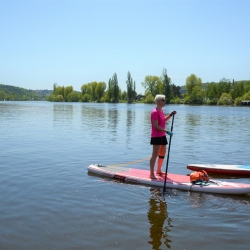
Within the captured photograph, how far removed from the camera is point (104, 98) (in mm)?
147875

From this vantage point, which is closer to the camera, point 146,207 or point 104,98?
point 146,207

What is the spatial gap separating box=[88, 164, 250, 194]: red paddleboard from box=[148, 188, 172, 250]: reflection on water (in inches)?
23.2

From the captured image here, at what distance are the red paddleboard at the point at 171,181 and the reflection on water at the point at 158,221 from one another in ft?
1.93

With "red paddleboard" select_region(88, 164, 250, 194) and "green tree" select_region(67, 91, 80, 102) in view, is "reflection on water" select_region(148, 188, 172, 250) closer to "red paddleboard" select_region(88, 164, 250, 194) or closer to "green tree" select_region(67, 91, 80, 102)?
"red paddleboard" select_region(88, 164, 250, 194)

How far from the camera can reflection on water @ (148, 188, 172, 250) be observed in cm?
549

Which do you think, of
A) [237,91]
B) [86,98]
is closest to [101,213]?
[237,91]

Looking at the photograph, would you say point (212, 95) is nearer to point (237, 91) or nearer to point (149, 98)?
point (237, 91)

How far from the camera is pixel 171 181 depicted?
341 inches

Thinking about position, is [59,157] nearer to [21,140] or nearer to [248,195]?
[21,140]

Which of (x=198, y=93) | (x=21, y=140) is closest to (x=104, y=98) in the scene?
(x=198, y=93)

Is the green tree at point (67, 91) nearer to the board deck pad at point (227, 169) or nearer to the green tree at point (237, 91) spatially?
the green tree at point (237, 91)

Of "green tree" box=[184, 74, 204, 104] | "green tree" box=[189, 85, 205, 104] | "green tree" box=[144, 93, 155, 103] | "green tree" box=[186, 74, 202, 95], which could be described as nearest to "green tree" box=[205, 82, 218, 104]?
"green tree" box=[189, 85, 205, 104]

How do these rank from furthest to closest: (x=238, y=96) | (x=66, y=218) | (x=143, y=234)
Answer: (x=238, y=96)
(x=66, y=218)
(x=143, y=234)

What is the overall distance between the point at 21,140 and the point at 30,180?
8545 millimetres
